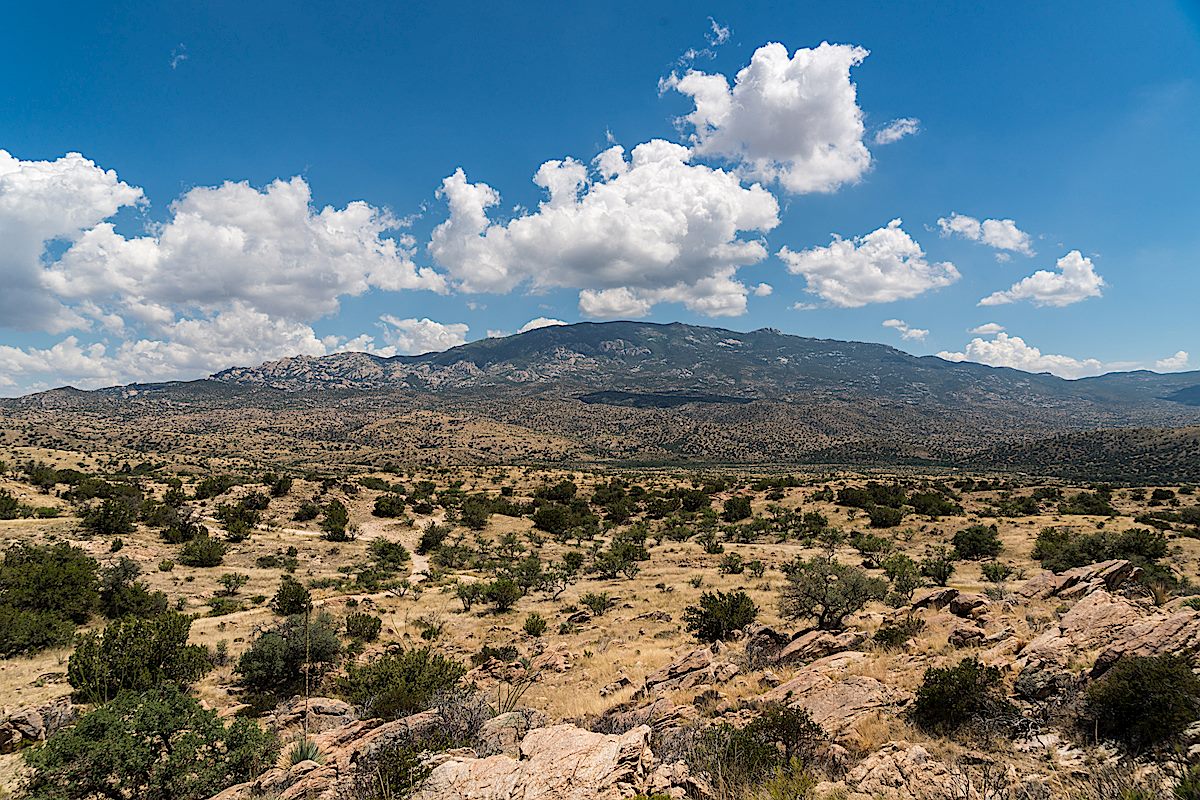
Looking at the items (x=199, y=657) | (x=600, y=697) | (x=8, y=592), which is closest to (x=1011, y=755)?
(x=600, y=697)

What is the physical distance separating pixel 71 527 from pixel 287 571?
14473 mm

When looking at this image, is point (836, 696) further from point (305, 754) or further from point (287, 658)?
point (287, 658)

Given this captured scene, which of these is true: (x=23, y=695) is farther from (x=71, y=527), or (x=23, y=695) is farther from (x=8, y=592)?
(x=71, y=527)

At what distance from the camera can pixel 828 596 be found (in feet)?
57.8

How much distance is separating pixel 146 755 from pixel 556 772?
24.4ft

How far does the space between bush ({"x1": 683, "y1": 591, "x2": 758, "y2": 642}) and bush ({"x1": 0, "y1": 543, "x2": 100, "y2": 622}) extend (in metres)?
24.3

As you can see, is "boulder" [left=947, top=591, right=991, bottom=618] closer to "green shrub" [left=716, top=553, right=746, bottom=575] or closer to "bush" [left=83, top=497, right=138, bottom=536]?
"green shrub" [left=716, top=553, right=746, bottom=575]

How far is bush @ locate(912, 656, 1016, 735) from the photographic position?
29.5 feet

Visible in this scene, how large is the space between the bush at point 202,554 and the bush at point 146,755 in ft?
87.1

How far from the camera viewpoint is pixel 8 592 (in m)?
19.6

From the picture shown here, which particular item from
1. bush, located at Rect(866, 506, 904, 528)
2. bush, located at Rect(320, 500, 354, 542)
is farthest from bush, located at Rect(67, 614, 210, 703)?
bush, located at Rect(866, 506, 904, 528)

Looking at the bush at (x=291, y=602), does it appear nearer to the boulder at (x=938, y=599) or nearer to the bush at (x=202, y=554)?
the bush at (x=202, y=554)

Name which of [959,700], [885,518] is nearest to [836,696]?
[959,700]

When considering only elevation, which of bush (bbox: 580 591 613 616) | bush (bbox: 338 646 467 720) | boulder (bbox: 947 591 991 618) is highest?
boulder (bbox: 947 591 991 618)
